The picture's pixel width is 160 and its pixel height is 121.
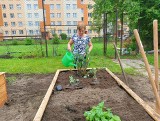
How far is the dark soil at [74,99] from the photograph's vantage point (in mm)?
2568

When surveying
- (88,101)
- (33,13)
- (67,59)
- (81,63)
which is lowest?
(88,101)

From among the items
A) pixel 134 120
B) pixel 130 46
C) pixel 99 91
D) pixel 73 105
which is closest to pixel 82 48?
pixel 99 91

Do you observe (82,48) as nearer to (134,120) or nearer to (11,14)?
(134,120)

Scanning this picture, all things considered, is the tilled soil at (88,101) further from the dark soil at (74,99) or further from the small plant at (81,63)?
the small plant at (81,63)

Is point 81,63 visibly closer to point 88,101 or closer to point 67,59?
point 67,59

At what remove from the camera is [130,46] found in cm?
1088

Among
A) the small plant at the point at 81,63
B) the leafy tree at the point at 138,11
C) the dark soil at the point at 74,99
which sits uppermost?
the leafy tree at the point at 138,11

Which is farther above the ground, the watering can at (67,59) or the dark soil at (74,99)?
the watering can at (67,59)

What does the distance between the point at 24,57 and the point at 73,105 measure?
7.71 m

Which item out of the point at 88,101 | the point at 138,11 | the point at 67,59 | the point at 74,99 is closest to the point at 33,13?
the point at 138,11

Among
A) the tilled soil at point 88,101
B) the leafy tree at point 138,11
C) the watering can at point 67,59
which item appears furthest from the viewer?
the leafy tree at point 138,11

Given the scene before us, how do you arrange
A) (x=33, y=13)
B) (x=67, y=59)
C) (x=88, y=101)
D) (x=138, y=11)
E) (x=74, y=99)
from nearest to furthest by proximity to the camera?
(x=88, y=101) → (x=74, y=99) → (x=67, y=59) → (x=138, y=11) → (x=33, y=13)

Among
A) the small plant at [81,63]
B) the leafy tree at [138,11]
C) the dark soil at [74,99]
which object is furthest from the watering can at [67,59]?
the leafy tree at [138,11]

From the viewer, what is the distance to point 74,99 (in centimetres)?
310
